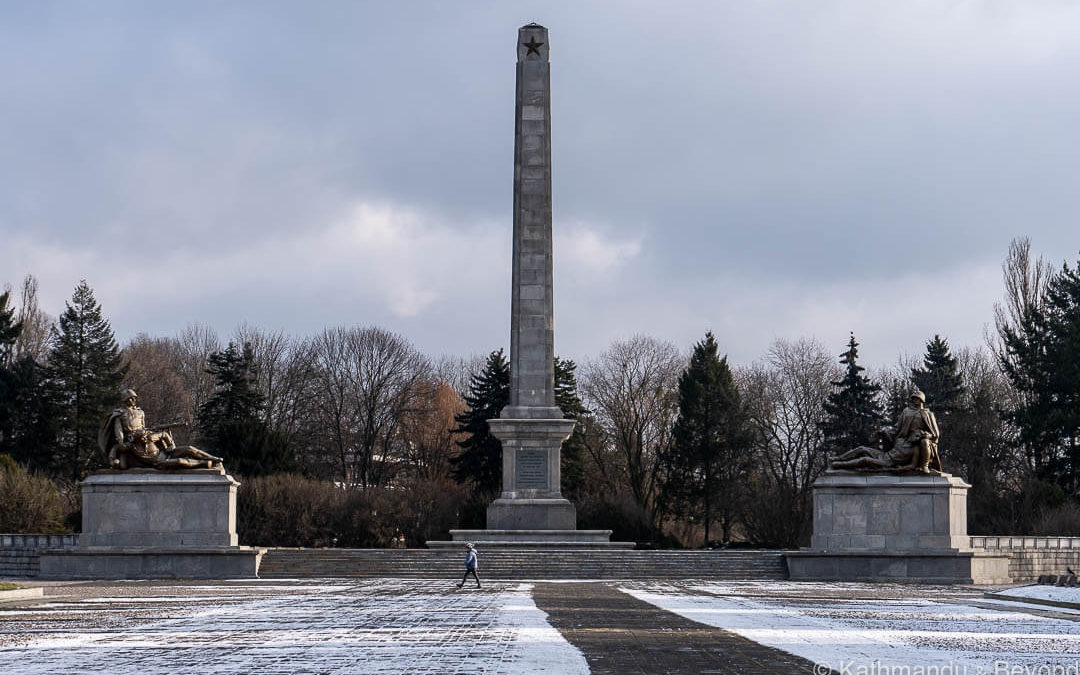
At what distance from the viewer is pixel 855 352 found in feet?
197

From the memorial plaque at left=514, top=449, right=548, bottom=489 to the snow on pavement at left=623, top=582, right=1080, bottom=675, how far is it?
11.1 metres

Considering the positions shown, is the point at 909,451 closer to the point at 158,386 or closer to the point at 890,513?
the point at 890,513

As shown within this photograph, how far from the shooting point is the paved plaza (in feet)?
39.3

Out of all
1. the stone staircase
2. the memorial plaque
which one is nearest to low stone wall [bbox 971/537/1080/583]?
the stone staircase

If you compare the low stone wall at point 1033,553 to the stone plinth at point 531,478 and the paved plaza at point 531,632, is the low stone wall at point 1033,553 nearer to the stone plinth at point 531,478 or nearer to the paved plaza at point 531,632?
the paved plaza at point 531,632

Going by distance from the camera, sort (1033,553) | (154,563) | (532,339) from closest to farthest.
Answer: (154,563)
(1033,553)
(532,339)

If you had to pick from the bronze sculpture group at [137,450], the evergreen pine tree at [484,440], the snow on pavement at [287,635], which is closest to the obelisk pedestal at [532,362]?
the bronze sculpture group at [137,450]

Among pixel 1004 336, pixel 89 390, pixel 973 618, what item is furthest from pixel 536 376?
pixel 1004 336

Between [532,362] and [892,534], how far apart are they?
11.5 metres

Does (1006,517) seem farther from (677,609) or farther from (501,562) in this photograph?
(677,609)

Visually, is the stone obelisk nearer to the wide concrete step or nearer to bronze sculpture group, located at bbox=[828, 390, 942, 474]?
the wide concrete step

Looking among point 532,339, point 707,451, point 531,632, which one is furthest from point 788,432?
point 531,632

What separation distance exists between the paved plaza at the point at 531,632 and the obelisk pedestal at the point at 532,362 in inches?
459

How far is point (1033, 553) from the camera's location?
3300cm
